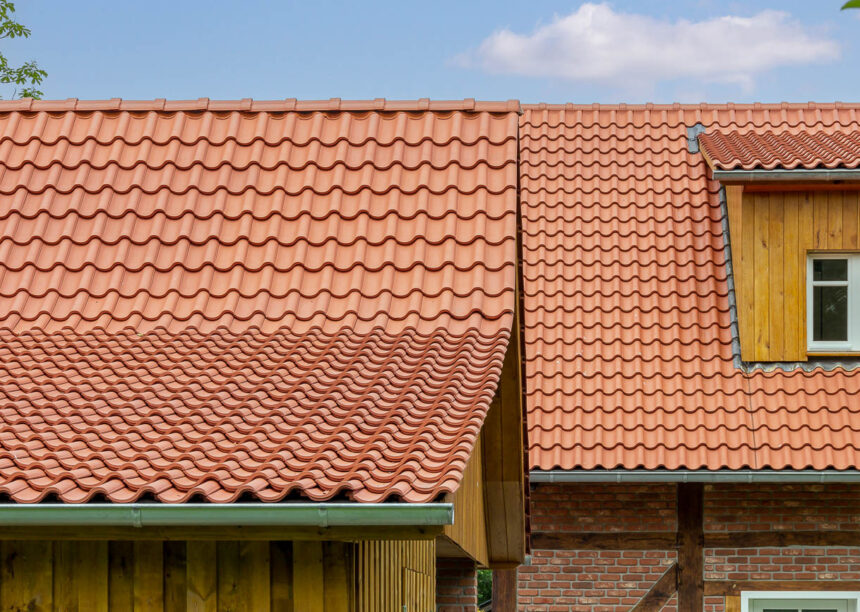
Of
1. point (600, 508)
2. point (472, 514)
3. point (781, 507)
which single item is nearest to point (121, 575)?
point (472, 514)

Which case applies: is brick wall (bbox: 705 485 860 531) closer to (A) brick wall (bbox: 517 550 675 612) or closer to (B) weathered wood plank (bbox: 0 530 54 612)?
(A) brick wall (bbox: 517 550 675 612)

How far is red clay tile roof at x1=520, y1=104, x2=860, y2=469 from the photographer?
10242 mm

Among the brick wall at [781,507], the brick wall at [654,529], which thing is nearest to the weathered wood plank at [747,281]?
the brick wall at [781,507]

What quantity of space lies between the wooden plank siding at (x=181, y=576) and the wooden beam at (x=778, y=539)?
23.5 feet

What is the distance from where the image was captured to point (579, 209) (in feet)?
40.6

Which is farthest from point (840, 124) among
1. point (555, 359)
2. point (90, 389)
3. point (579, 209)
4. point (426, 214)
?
point (90, 389)

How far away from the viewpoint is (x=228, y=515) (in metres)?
3.56

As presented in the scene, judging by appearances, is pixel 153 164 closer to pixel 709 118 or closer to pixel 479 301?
pixel 479 301

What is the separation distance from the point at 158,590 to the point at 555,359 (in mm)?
7311

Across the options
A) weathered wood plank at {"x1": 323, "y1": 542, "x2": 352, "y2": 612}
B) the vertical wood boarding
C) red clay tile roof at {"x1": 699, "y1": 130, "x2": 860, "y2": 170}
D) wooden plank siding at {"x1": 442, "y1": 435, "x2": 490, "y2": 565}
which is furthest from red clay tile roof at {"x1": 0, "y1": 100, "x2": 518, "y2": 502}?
red clay tile roof at {"x1": 699, "y1": 130, "x2": 860, "y2": 170}

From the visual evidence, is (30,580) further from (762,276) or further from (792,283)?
(792,283)

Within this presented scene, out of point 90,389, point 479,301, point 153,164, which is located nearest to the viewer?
point 90,389

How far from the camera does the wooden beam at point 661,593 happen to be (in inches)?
424

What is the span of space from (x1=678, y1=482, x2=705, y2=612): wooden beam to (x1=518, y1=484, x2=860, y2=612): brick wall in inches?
2.5
